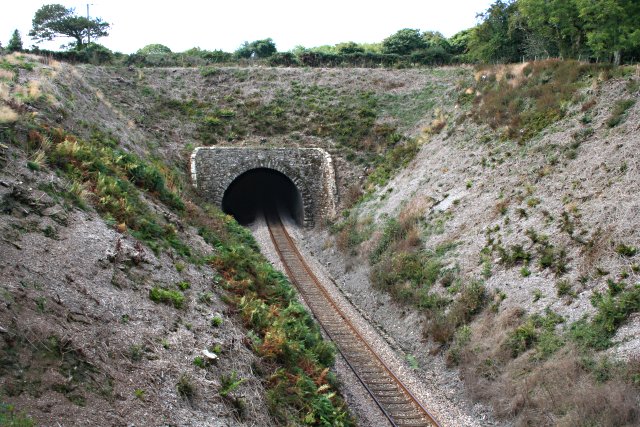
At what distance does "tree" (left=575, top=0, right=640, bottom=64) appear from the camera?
27156 mm

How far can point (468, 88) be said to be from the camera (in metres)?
32.3

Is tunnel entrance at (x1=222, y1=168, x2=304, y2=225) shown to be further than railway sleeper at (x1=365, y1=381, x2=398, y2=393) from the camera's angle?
Yes

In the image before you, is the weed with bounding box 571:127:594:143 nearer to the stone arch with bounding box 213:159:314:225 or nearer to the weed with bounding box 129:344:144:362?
the weed with bounding box 129:344:144:362

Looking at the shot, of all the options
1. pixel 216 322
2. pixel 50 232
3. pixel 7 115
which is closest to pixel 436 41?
pixel 7 115

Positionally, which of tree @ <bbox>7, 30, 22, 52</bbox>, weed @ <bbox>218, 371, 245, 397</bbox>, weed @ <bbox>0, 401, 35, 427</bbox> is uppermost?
tree @ <bbox>7, 30, 22, 52</bbox>

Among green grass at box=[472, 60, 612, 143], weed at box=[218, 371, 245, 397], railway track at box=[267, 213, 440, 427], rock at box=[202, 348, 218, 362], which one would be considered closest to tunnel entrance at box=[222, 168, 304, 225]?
railway track at box=[267, 213, 440, 427]

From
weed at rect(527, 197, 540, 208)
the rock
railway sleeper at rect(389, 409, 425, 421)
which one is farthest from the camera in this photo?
weed at rect(527, 197, 540, 208)

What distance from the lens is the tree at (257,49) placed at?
5491cm

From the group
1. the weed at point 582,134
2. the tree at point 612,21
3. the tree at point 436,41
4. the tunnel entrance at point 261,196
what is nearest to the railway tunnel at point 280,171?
the tunnel entrance at point 261,196

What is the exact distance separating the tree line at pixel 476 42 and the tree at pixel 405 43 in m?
0.10

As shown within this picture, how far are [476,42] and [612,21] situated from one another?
17.1 meters

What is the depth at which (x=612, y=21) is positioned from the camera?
27.8m

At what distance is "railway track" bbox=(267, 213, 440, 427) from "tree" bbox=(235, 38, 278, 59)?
32.5m

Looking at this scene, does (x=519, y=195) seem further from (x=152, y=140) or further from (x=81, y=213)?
(x=152, y=140)
